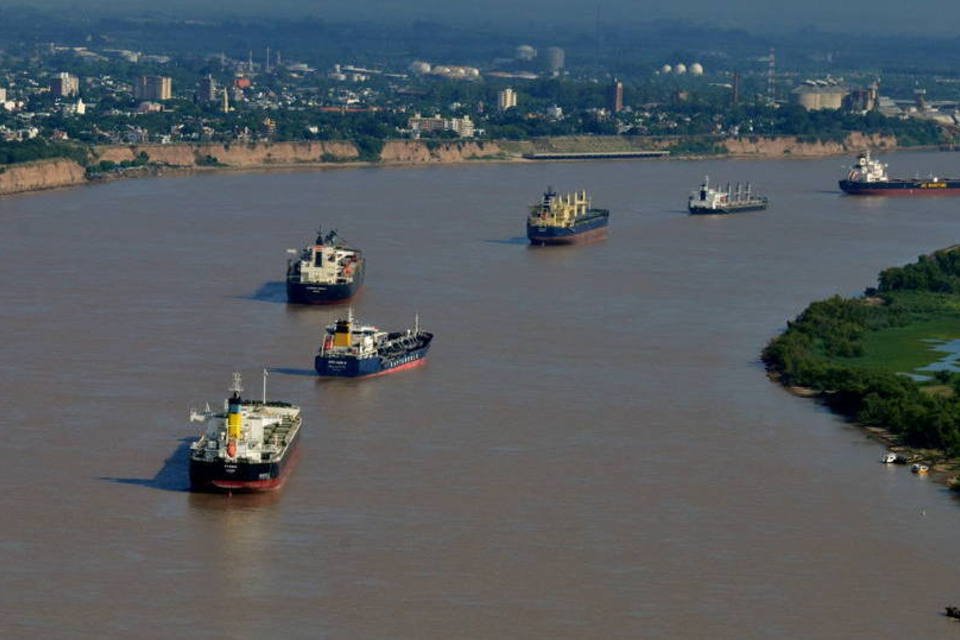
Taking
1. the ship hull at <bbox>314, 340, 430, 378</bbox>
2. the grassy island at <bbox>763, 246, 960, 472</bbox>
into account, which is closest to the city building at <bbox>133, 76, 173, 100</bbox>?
the grassy island at <bbox>763, 246, 960, 472</bbox>

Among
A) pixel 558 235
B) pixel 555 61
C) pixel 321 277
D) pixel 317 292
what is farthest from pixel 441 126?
pixel 555 61

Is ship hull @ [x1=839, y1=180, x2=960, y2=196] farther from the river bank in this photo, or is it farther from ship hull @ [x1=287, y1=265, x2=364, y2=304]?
ship hull @ [x1=287, y1=265, x2=364, y2=304]

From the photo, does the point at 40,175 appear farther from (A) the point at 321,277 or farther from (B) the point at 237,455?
(B) the point at 237,455

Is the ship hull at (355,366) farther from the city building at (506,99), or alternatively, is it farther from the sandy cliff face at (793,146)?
the city building at (506,99)

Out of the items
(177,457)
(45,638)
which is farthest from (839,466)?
(45,638)

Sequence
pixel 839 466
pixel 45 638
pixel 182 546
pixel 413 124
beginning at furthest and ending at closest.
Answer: pixel 413 124 < pixel 839 466 < pixel 182 546 < pixel 45 638

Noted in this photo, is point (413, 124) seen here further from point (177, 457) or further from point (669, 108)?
point (177, 457)
